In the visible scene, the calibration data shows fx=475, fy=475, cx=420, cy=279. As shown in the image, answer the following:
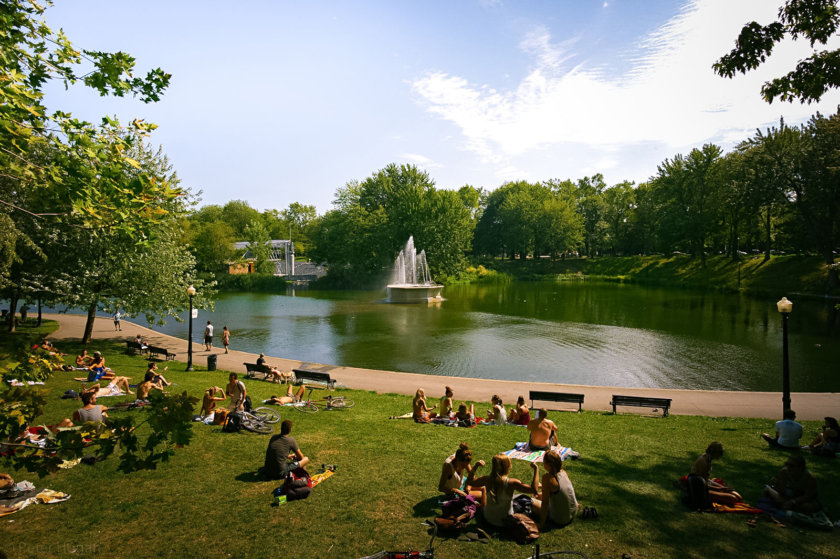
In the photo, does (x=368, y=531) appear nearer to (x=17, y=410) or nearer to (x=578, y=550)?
(x=578, y=550)

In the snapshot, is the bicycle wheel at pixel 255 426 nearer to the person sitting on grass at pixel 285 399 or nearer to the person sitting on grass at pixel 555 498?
the person sitting on grass at pixel 285 399

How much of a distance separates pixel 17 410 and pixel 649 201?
104417mm

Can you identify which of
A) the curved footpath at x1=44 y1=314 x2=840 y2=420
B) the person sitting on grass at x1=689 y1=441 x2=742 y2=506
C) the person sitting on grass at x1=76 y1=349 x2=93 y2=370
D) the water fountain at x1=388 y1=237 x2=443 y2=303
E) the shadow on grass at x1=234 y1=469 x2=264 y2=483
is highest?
the water fountain at x1=388 y1=237 x2=443 y2=303

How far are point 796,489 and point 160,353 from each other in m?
23.4

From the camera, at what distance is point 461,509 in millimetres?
7145

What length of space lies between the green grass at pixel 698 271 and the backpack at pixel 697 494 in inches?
2229

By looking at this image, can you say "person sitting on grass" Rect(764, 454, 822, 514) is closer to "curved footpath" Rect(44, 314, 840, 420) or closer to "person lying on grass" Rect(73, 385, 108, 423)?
"curved footpath" Rect(44, 314, 840, 420)

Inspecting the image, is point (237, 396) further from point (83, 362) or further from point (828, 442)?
point (828, 442)

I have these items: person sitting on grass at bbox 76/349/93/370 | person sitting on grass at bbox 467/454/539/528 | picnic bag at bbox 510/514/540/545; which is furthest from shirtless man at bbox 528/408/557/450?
person sitting on grass at bbox 76/349/93/370

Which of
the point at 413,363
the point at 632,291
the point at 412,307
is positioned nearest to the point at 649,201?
the point at 632,291

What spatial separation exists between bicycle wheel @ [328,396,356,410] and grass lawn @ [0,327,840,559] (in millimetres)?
2323

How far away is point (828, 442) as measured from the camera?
10.6 metres

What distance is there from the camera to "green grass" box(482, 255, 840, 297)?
56.1 metres

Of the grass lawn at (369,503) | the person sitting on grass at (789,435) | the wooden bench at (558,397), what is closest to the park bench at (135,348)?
the grass lawn at (369,503)
